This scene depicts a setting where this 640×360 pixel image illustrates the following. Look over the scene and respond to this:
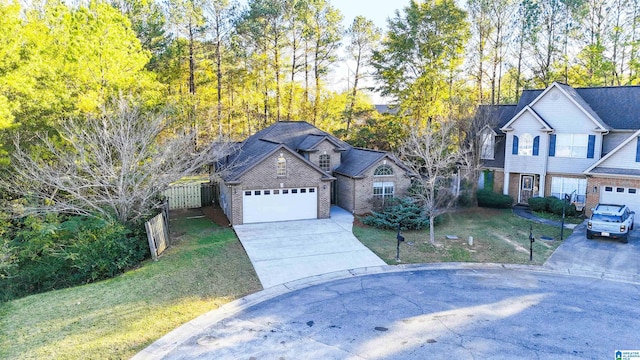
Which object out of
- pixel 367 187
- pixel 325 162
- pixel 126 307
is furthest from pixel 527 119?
pixel 126 307

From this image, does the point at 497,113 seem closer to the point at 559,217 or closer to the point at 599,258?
the point at 559,217

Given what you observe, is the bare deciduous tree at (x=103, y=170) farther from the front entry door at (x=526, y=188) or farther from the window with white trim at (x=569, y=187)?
the window with white trim at (x=569, y=187)

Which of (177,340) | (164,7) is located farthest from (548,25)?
(177,340)

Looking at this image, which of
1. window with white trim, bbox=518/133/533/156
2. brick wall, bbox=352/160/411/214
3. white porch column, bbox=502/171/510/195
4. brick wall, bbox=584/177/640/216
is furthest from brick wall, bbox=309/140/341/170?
brick wall, bbox=584/177/640/216

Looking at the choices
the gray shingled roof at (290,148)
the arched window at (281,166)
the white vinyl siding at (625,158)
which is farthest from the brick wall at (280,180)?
the white vinyl siding at (625,158)

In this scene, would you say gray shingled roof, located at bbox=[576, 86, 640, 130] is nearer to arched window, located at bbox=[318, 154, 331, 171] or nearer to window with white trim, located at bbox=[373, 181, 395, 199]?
window with white trim, located at bbox=[373, 181, 395, 199]
